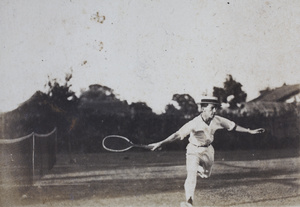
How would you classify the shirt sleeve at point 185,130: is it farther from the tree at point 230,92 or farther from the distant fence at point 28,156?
the distant fence at point 28,156

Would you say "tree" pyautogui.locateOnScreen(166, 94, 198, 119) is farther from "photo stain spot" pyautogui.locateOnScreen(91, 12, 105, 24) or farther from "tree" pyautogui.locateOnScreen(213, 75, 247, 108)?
"photo stain spot" pyautogui.locateOnScreen(91, 12, 105, 24)

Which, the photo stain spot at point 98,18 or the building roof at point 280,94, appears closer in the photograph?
the photo stain spot at point 98,18

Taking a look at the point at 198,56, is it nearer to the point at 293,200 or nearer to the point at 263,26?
the point at 263,26

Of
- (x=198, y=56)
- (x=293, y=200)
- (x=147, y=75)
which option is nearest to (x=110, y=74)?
(x=147, y=75)

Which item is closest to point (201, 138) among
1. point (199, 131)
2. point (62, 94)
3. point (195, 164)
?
point (199, 131)

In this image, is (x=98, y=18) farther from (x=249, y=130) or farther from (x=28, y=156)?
(x=249, y=130)

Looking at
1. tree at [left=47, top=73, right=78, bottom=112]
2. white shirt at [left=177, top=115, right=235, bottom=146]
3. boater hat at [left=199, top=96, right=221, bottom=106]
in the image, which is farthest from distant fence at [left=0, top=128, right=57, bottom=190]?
boater hat at [left=199, top=96, right=221, bottom=106]

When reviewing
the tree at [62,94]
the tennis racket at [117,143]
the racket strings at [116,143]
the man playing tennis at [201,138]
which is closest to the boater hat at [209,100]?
the man playing tennis at [201,138]

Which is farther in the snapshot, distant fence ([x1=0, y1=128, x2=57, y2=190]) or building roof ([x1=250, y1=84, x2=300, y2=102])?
building roof ([x1=250, y1=84, x2=300, y2=102])
